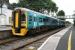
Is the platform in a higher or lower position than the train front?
lower

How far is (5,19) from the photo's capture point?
204 feet

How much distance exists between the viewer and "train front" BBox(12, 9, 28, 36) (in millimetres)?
28808

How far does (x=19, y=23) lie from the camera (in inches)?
1141

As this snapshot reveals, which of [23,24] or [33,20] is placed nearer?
[23,24]

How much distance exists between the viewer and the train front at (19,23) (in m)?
28.8

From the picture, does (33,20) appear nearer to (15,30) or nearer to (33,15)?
(33,15)

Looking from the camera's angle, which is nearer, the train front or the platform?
the platform

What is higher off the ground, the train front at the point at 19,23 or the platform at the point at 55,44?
the train front at the point at 19,23

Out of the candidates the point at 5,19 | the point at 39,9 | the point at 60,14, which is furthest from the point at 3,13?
the point at 60,14

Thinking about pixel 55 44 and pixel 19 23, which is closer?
pixel 55 44

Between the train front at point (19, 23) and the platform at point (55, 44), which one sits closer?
the platform at point (55, 44)

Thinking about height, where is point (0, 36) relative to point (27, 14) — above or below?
below

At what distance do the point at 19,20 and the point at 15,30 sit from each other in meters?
1.09

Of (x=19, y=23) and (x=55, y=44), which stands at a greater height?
(x=19, y=23)
